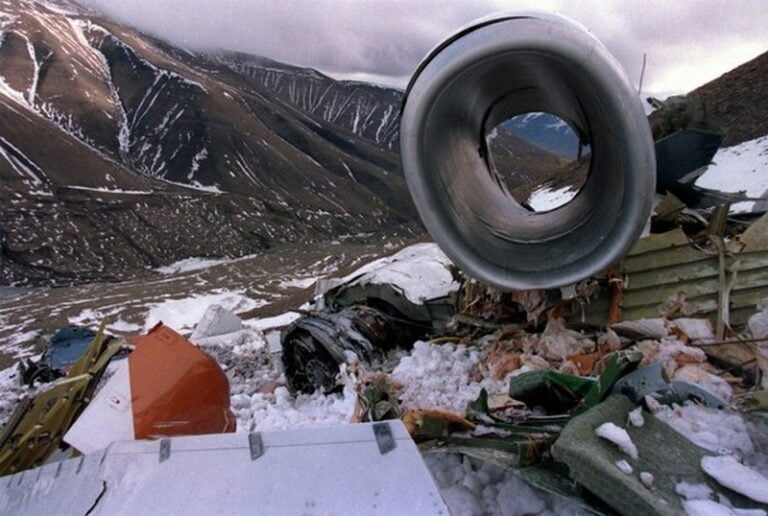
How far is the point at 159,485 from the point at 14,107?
142 m

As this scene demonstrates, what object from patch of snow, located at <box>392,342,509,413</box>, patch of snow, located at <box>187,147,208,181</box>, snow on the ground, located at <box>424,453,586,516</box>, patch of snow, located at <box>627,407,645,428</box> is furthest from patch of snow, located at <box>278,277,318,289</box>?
patch of snow, located at <box>187,147,208,181</box>

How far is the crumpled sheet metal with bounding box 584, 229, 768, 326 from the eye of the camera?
13.0 feet

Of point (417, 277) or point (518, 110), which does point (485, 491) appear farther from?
point (417, 277)

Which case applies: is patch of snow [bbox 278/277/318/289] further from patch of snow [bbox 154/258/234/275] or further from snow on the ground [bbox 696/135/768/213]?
snow on the ground [bbox 696/135/768/213]

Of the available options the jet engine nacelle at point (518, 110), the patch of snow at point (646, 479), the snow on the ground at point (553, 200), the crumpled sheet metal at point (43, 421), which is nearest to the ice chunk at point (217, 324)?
the snow on the ground at point (553, 200)

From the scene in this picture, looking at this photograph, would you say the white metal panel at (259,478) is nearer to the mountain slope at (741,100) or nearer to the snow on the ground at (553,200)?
the snow on the ground at (553,200)

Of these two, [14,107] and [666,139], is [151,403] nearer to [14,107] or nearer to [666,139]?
[666,139]

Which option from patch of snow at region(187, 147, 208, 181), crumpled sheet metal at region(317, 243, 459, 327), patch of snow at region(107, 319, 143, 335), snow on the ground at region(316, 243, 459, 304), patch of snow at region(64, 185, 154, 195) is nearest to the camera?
crumpled sheet metal at region(317, 243, 459, 327)

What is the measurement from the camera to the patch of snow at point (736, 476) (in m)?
2.13

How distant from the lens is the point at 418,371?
454 cm

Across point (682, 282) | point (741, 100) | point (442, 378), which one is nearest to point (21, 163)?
point (741, 100)

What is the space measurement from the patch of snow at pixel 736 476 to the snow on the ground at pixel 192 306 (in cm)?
4472

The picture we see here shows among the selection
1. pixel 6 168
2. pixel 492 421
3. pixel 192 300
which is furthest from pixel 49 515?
pixel 6 168

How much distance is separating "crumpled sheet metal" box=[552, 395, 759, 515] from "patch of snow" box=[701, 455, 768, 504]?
0.08 ft
